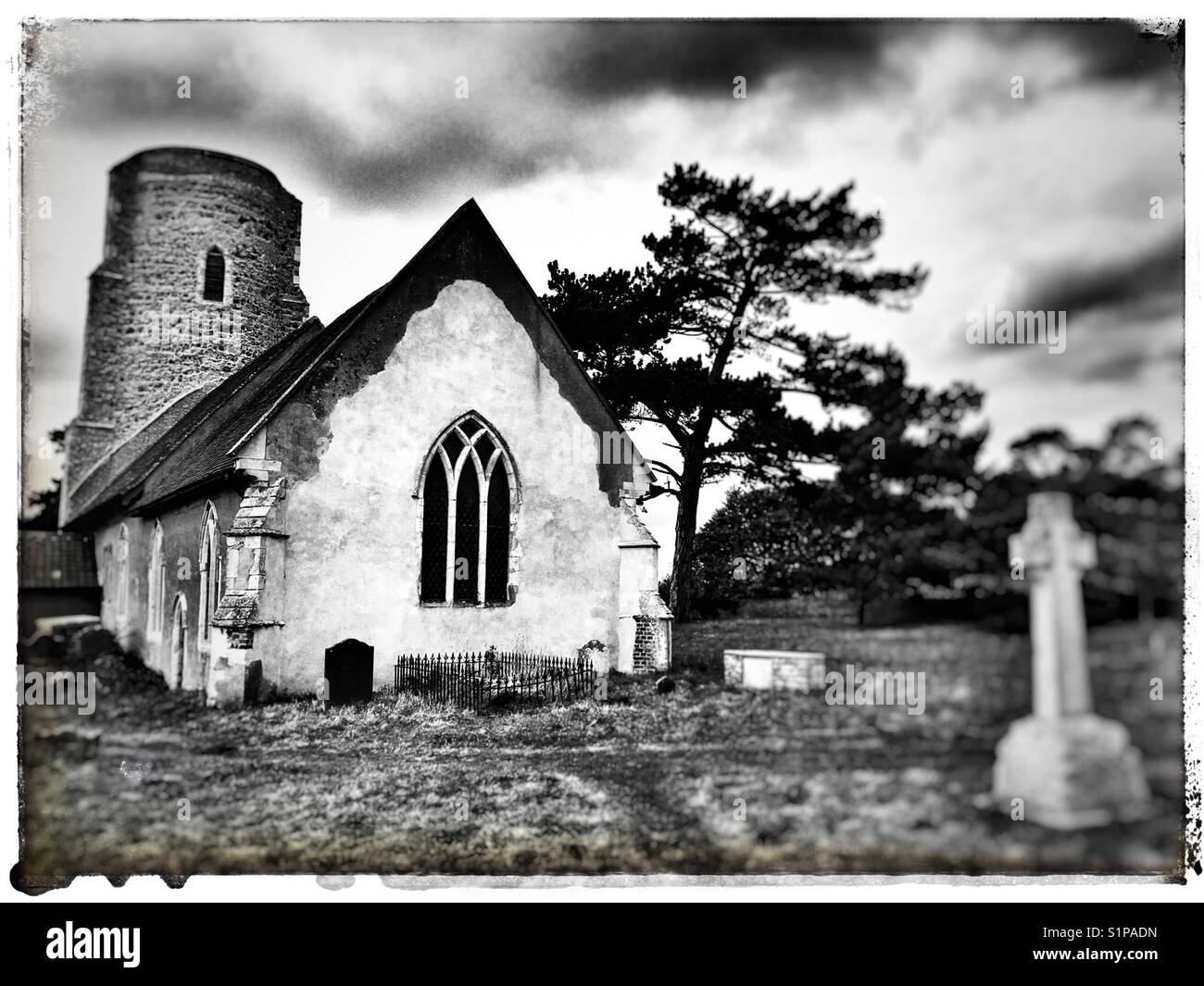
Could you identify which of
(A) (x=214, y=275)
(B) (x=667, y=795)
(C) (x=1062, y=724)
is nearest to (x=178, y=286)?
(A) (x=214, y=275)

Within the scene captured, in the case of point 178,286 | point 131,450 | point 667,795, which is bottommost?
point 667,795

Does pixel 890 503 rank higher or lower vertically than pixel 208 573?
higher

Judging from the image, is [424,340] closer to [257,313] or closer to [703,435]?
[703,435]

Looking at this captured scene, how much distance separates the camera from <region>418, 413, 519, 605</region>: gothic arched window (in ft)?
38.6

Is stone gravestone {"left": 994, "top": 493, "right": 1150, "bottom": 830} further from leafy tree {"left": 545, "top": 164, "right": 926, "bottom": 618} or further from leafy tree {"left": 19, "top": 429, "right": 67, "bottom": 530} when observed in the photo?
leafy tree {"left": 19, "top": 429, "right": 67, "bottom": 530}

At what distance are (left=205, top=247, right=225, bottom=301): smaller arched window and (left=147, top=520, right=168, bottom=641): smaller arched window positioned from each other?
15.1 ft

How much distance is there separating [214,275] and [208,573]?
7042 millimetres

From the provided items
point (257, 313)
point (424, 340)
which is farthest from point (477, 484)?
point (257, 313)

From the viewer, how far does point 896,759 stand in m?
8.59

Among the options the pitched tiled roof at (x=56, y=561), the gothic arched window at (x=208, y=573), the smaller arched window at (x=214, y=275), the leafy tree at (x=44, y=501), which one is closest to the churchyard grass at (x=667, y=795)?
the pitched tiled roof at (x=56, y=561)

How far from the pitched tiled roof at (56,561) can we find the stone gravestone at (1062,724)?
381 inches

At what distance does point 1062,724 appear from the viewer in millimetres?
7848

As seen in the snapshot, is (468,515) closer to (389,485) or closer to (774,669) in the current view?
(389,485)
